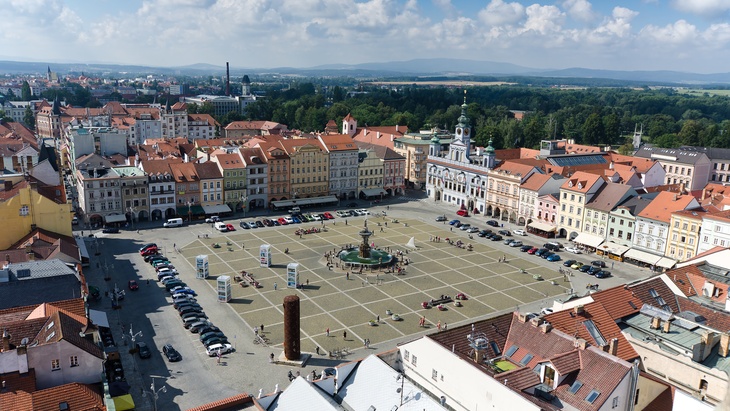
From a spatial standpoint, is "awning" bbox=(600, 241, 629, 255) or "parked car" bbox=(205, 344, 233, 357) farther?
"awning" bbox=(600, 241, 629, 255)

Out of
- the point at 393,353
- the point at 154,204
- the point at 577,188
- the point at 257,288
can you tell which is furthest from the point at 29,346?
the point at 577,188

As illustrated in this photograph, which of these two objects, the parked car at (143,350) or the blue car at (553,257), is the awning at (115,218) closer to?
the parked car at (143,350)

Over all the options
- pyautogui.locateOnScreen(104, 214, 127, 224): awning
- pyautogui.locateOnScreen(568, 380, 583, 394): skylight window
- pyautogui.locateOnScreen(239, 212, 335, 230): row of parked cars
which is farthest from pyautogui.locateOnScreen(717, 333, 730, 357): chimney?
pyautogui.locateOnScreen(104, 214, 127, 224): awning

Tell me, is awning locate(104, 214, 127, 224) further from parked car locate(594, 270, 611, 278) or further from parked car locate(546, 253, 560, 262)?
parked car locate(594, 270, 611, 278)

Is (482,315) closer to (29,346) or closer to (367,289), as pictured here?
(367,289)

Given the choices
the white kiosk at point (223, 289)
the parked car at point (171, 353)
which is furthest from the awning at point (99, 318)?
the white kiosk at point (223, 289)

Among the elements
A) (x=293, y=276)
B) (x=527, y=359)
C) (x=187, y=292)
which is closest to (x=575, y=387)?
(x=527, y=359)
